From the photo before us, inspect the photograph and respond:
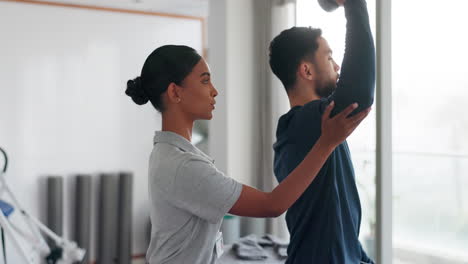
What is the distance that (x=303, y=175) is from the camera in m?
1.01

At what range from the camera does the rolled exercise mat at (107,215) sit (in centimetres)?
409

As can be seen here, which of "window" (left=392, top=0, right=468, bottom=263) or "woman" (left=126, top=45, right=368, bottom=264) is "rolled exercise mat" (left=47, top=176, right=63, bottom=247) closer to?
"window" (left=392, top=0, right=468, bottom=263)

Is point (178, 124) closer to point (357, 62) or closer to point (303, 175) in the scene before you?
point (303, 175)

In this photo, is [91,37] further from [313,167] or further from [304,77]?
[313,167]

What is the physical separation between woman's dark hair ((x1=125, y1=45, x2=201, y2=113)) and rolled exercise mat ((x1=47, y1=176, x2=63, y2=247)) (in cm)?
301

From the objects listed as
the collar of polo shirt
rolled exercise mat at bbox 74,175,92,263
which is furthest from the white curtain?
the collar of polo shirt

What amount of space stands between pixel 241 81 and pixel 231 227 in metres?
1.05

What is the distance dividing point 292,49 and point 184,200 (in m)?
0.53

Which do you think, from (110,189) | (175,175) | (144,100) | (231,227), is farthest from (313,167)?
(110,189)

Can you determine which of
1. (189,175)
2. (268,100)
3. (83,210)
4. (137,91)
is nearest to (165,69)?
(137,91)

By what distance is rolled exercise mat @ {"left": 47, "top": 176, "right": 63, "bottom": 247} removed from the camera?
3.94m

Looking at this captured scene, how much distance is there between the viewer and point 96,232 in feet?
13.7

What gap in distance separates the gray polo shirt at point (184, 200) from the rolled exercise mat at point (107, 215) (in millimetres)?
3026

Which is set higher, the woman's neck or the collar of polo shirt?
the woman's neck
